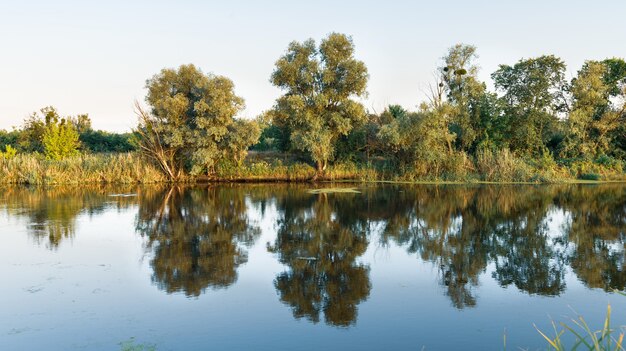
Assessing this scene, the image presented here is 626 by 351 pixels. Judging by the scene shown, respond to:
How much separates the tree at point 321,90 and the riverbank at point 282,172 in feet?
9.41

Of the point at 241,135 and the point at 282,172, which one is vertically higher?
the point at 241,135

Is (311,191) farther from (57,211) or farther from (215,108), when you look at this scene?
(57,211)

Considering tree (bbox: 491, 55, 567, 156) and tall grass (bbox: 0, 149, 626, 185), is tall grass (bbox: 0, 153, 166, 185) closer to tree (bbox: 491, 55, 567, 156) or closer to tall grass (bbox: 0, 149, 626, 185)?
tall grass (bbox: 0, 149, 626, 185)

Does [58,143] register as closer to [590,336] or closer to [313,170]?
[313,170]

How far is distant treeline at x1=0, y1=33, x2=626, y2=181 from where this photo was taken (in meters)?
33.5

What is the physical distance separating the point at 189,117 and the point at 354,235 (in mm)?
23463

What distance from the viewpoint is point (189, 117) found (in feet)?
113

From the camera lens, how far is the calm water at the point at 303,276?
6969 millimetres

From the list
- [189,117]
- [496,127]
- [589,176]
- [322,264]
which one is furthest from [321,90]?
[322,264]

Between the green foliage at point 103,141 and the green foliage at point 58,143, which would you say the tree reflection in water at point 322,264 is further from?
the green foliage at point 103,141

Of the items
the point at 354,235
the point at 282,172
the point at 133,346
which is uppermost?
the point at 282,172

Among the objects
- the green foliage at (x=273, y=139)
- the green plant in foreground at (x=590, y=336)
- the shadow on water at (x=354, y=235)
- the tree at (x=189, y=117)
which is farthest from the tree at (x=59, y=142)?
the green plant in foreground at (x=590, y=336)

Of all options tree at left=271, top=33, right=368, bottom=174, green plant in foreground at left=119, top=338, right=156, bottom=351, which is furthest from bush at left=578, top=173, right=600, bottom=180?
green plant in foreground at left=119, top=338, right=156, bottom=351

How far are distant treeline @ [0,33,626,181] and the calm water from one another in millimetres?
14789
